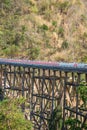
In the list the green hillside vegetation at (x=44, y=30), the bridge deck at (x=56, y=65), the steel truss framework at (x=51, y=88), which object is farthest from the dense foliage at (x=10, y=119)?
the green hillside vegetation at (x=44, y=30)

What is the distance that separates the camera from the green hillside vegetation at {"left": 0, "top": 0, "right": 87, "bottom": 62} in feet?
125

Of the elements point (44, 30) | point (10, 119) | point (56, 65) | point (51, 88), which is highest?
point (56, 65)

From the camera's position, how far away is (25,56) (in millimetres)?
37781

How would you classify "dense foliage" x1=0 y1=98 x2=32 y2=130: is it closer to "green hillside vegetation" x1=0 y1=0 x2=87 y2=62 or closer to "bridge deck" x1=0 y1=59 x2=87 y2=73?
"bridge deck" x1=0 y1=59 x2=87 y2=73

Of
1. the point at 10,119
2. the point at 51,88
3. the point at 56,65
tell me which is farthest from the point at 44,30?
the point at 10,119

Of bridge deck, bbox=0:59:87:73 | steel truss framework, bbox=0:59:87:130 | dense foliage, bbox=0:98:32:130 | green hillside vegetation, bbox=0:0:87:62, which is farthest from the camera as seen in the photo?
green hillside vegetation, bbox=0:0:87:62

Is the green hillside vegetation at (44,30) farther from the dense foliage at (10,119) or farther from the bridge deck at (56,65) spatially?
the dense foliage at (10,119)

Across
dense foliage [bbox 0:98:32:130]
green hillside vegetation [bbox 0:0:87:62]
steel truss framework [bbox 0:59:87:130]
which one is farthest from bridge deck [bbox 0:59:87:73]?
green hillside vegetation [bbox 0:0:87:62]

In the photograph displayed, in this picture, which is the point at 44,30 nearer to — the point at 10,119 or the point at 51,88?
the point at 51,88

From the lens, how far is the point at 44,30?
41594 mm

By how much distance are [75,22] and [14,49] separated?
38.6 ft

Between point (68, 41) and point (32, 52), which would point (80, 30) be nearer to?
point (68, 41)

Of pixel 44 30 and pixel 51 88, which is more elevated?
pixel 44 30

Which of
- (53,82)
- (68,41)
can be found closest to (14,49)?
(68,41)
